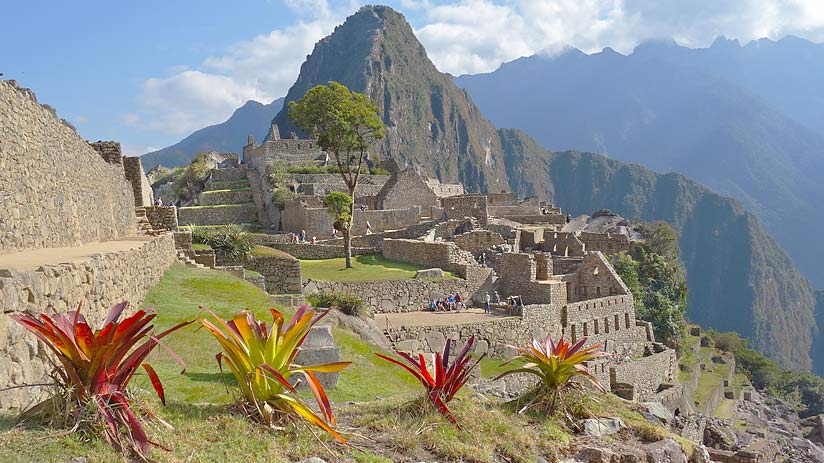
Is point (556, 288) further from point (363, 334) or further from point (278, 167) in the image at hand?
point (278, 167)

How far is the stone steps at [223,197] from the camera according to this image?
43375mm

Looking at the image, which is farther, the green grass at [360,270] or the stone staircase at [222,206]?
the stone staircase at [222,206]

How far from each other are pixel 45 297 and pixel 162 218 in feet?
62.0

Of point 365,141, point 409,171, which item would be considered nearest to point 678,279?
point 409,171

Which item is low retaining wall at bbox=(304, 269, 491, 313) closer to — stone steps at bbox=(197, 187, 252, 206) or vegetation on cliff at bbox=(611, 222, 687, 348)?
vegetation on cliff at bbox=(611, 222, 687, 348)

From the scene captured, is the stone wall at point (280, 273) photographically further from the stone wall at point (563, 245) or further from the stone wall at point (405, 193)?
the stone wall at point (405, 193)

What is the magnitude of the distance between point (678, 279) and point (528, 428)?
121ft

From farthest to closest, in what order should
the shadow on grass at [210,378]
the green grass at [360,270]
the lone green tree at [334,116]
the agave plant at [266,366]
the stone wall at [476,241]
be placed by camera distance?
the lone green tree at [334,116]
the stone wall at [476,241]
the green grass at [360,270]
the shadow on grass at [210,378]
the agave plant at [266,366]

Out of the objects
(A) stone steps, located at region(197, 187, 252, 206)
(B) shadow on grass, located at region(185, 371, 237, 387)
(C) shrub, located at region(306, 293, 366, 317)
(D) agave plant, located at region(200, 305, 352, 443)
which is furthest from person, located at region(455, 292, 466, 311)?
(A) stone steps, located at region(197, 187, 252, 206)

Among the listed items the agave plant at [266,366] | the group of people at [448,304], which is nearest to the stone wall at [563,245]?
the group of people at [448,304]

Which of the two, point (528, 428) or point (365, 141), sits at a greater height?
point (365, 141)

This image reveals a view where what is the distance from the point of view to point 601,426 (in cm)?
716

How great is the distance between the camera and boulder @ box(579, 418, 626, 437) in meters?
7.05

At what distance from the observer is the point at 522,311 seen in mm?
22688
